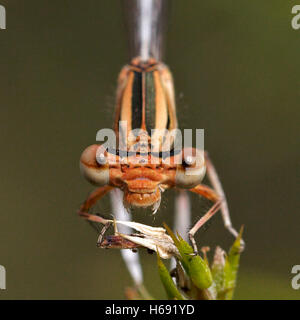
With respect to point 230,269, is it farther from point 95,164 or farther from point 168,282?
point 95,164

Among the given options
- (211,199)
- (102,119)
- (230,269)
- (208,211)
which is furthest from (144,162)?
(102,119)

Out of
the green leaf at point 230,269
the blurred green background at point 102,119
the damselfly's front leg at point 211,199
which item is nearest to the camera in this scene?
the green leaf at point 230,269

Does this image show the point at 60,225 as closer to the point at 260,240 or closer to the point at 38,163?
the point at 38,163

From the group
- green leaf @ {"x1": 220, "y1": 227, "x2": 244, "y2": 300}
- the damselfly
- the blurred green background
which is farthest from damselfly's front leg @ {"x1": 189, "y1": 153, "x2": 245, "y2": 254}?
the blurred green background

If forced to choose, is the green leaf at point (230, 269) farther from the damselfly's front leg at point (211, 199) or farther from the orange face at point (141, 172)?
the orange face at point (141, 172)

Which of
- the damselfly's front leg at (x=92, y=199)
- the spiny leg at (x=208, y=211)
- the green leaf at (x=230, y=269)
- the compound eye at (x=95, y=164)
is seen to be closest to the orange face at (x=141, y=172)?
the compound eye at (x=95, y=164)

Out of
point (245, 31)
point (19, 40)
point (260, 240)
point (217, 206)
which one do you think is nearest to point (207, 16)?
point (245, 31)

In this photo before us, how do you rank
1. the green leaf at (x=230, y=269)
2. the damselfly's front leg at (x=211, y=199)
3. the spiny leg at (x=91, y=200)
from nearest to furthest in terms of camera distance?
the green leaf at (x=230, y=269)
the damselfly's front leg at (x=211, y=199)
the spiny leg at (x=91, y=200)
